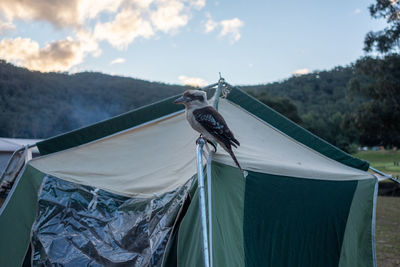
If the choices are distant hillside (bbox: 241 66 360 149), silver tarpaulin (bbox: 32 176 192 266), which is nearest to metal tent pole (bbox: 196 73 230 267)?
silver tarpaulin (bbox: 32 176 192 266)

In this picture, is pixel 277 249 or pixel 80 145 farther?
pixel 80 145

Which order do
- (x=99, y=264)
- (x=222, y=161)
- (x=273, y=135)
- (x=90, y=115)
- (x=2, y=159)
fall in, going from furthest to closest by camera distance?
(x=90, y=115) → (x=2, y=159) → (x=273, y=135) → (x=99, y=264) → (x=222, y=161)

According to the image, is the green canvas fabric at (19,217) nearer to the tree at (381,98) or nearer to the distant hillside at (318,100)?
the tree at (381,98)

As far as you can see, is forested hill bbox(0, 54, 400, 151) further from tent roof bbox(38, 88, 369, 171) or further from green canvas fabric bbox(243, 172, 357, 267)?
green canvas fabric bbox(243, 172, 357, 267)

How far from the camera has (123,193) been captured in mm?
3035

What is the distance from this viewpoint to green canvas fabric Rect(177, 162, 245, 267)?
7.50 ft

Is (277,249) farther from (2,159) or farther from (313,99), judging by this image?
(313,99)

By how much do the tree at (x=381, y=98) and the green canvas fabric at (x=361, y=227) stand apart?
1031 centimetres

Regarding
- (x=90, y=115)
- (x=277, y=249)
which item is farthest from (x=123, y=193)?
(x=90, y=115)

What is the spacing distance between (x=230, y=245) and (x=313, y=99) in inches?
1551

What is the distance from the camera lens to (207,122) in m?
2.57

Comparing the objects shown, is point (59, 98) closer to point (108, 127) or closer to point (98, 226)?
point (108, 127)

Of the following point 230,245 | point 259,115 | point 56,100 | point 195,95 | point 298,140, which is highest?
point 56,100

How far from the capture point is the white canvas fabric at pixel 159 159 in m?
2.97
